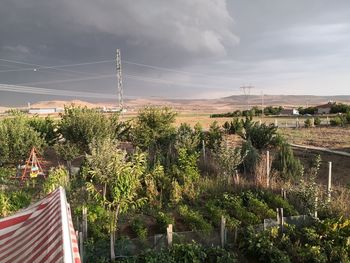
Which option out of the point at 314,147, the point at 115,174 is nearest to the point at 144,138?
the point at 115,174

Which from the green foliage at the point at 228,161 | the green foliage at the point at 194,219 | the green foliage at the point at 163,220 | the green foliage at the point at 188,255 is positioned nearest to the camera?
the green foliage at the point at 188,255

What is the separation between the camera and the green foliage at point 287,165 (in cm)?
1301

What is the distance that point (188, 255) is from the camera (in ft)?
23.2

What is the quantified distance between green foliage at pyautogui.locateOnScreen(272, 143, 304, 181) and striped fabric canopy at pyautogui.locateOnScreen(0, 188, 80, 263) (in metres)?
→ 11.0

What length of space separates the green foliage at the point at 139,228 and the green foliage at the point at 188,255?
0.72 meters

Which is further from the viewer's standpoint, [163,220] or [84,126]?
[84,126]

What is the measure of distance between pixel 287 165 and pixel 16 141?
11.8 meters

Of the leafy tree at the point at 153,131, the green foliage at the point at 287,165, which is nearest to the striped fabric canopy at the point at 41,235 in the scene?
the green foliage at the point at 287,165

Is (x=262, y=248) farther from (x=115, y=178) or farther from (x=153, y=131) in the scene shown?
(x=153, y=131)

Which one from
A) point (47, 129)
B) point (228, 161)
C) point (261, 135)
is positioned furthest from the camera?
point (47, 129)

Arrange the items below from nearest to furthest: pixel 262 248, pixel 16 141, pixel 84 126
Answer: pixel 262 248 → pixel 16 141 → pixel 84 126

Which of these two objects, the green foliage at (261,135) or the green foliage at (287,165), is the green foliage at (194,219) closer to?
the green foliage at (287,165)

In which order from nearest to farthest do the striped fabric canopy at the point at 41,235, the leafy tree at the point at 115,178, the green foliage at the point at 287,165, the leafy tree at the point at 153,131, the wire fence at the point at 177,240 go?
the striped fabric canopy at the point at 41,235 < the wire fence at the point at 177,240 < the leafy tree at the point at 115,178 < the green foliage at the point at 287,165 < the leafy tree at the point at 153,131

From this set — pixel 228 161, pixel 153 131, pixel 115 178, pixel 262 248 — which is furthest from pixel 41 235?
pixel 153 131
